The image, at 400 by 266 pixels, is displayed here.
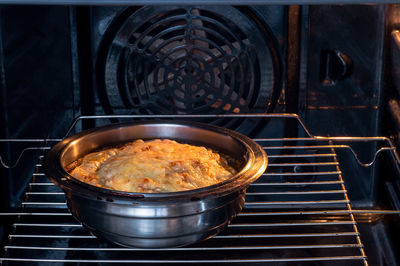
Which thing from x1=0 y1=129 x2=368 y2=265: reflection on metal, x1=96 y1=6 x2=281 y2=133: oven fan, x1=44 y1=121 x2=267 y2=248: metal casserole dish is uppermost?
x1=96 y1=6 x2=281 y2=133: oven fan

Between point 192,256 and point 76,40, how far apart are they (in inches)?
28.8

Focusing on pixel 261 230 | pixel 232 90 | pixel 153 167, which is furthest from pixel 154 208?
pixel 232 90

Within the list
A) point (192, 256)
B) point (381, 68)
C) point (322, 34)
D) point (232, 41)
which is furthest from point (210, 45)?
point (192, 256)

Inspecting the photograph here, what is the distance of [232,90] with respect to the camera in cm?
179

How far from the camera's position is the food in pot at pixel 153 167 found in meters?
1.34

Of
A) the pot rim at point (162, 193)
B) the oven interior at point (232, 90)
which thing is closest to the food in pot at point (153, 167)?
the pot rim at point (162, 193)

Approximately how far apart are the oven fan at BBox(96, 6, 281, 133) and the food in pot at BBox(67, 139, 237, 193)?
26 centimetres

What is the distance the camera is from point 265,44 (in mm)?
1734

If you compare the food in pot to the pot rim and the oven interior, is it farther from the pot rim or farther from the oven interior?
the oven interior

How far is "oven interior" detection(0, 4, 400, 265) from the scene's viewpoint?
1658mm

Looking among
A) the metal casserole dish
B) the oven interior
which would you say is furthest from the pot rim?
the oven interior

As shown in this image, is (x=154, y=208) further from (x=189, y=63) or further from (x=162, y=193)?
(x=189, y=63)

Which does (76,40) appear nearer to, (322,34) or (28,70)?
(28,70)

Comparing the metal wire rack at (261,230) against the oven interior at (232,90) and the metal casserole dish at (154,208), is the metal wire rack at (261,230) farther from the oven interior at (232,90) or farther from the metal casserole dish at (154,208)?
the metal casserole dish at (154,208)
